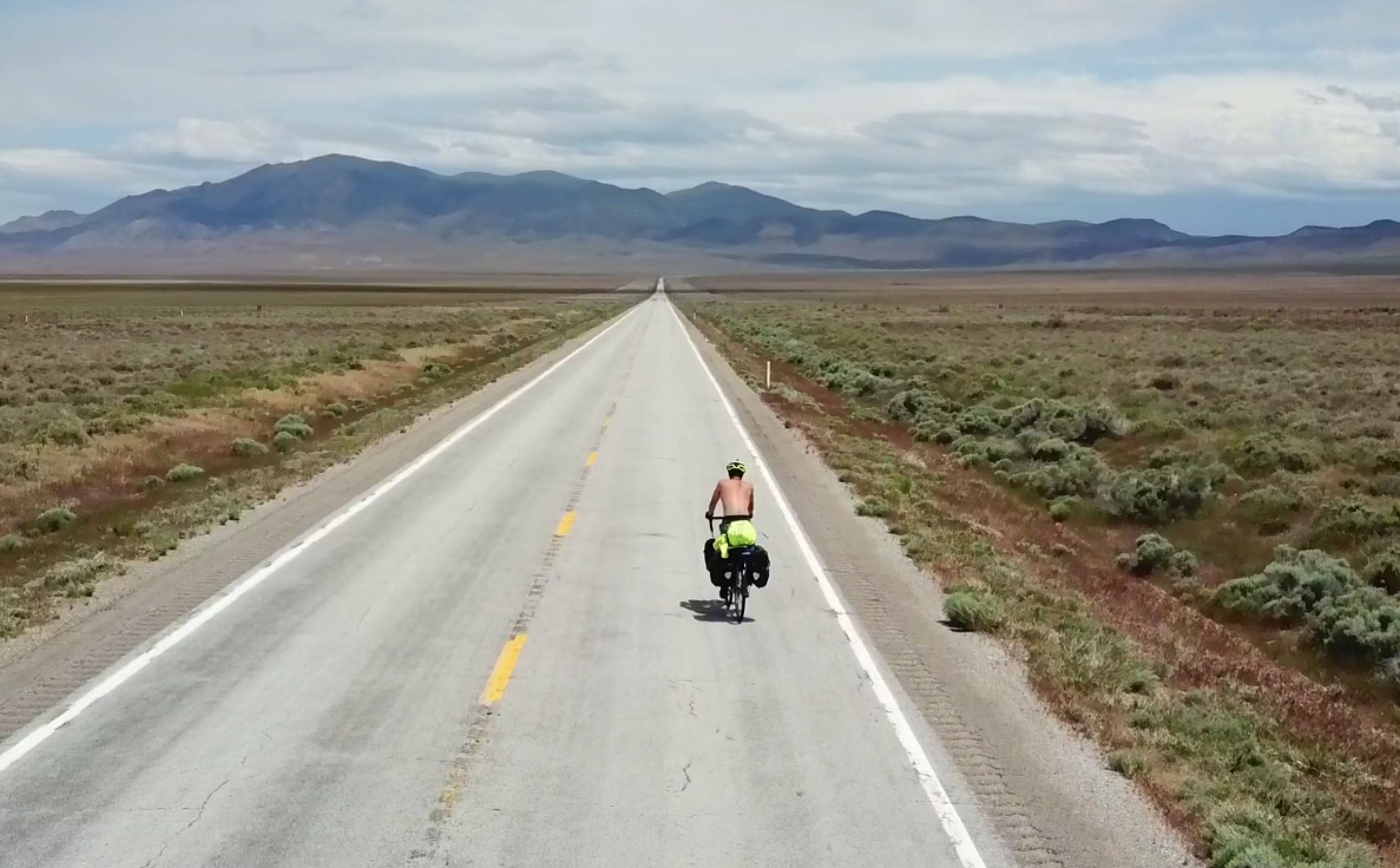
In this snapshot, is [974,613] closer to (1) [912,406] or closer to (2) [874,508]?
(2) [874,508]

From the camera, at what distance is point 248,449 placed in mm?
27062

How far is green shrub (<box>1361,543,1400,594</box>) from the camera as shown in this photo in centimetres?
1734

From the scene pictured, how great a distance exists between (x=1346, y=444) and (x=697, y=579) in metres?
16.8

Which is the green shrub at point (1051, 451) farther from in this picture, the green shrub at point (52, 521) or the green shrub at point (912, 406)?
the green shrub at point (52, 521)

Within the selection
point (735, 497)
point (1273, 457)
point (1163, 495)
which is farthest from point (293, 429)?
point (1273, 457)

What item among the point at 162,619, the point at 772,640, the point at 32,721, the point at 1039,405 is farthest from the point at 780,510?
the point at 1039,405

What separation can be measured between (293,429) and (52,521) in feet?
35.9

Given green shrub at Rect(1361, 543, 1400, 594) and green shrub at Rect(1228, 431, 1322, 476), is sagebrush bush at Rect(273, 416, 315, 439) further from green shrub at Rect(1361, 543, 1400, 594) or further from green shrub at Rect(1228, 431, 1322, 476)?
green shrub at Rect(1361, 543, 1400, 594)

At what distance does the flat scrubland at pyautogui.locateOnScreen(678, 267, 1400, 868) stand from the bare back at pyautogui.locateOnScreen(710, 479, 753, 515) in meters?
2.46

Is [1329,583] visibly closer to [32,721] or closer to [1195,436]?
[1195,436]

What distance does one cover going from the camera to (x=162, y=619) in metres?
13.0

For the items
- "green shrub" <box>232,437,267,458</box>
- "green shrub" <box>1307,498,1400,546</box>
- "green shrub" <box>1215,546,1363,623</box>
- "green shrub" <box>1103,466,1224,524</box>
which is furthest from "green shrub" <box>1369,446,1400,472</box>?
"green shrub" <box>232,437,267,458</box>

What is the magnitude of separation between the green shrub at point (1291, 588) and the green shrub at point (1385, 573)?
27cm

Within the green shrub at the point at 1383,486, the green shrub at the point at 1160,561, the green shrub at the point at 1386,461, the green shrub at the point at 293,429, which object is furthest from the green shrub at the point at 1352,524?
the green shrub at the point at 293,429
